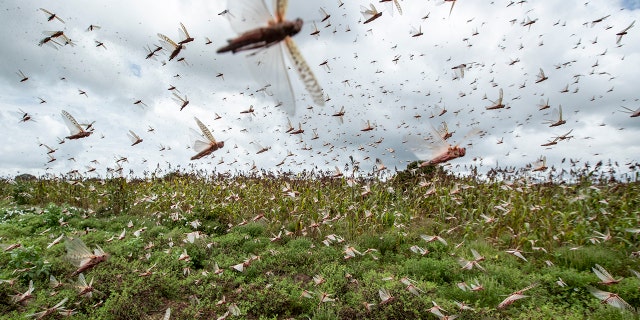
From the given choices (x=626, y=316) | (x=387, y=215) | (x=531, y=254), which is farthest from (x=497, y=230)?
(x=626, y=316)

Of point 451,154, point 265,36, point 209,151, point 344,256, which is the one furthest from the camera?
point 344,256

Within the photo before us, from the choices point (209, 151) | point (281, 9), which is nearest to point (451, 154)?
point (209, 151)

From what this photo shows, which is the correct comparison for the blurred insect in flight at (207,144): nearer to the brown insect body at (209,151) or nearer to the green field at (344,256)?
the brown insect body at (209,151)

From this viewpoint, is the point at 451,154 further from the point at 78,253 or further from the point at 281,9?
the point at 78,253

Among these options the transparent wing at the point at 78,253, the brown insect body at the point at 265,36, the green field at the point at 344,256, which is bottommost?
the green field at the point at 344,256

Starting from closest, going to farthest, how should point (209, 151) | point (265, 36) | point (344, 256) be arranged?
point (265, 36)
point (209, 151)
point (344, 256)

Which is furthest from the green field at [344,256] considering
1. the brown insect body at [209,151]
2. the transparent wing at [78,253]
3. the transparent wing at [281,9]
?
the transparent wing at [281,9]

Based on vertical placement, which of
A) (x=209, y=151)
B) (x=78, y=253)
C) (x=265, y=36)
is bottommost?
(x=78, y=253)

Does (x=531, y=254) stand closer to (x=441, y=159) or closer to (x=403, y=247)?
(x=403, y=247)
